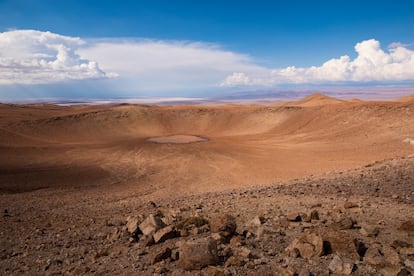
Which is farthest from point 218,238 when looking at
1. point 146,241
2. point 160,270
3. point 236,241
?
point 146,241

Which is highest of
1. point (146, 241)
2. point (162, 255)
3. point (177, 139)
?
point (162, 255)

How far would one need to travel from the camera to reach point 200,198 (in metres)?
9.46

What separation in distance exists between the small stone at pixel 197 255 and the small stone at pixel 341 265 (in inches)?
60.6

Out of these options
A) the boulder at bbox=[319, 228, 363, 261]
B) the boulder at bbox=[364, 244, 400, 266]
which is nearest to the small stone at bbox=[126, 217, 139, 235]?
the boulder at bbox=[319, 228, 363, 261]

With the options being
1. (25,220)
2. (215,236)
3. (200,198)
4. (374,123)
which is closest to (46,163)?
(25,220)

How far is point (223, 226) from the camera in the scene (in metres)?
5.51

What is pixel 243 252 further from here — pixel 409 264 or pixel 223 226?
pixel 409 264

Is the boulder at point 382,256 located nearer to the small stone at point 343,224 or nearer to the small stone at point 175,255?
the small stone at point 343,224

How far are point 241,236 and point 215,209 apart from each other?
222 centimetres

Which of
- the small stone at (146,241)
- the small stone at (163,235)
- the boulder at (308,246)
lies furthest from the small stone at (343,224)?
the small stone at (146,241)

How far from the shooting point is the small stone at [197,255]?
432 cm

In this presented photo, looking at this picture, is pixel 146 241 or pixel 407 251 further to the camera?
pixel 146 241

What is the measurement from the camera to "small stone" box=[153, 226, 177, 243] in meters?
5.38

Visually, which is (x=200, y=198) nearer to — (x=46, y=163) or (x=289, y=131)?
(x=46, y=163)
